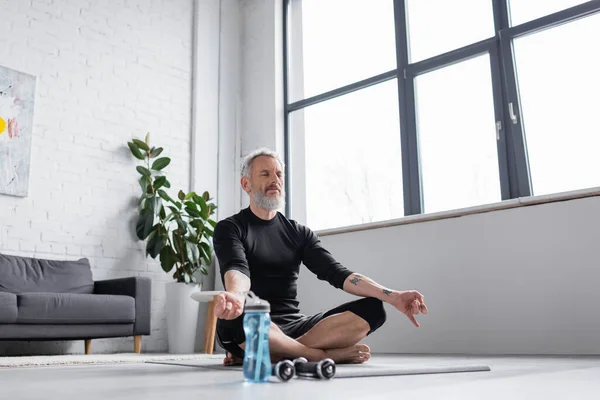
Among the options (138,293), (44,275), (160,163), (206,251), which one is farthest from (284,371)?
(160,163)

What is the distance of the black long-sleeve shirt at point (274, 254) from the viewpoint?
2.46 metres

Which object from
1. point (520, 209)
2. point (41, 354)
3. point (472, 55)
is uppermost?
point (472, 55)

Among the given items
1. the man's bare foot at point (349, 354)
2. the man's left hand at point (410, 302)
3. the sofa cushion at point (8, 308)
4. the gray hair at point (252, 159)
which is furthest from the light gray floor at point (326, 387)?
the sofa cushion at point (8, 308)

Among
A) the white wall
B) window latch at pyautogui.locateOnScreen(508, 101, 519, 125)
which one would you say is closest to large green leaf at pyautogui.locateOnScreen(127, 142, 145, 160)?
the white wall

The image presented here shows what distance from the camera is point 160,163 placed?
16.8ft

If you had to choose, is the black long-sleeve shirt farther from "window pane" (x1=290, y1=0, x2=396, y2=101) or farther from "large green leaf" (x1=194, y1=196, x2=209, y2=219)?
"window pane" (x1=290, y1=0, x2=396, y2=101)

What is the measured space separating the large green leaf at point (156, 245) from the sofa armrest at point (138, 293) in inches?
20.5

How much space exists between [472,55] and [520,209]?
1.36 meters

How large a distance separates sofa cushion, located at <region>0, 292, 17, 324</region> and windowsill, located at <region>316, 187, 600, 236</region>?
216 centimetres

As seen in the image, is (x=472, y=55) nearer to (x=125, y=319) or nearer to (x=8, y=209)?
(x=125, y=319)

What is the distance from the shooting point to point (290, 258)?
258 centimetres

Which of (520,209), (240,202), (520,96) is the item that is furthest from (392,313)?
(240,202)

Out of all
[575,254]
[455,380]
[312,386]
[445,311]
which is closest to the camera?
[312,386]

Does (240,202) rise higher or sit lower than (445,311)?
higher
